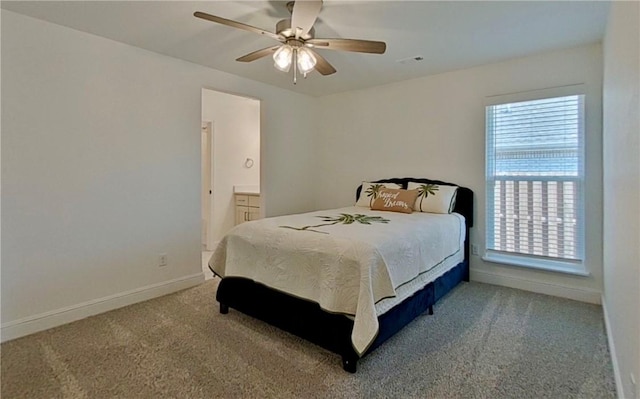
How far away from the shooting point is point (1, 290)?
7.69ft

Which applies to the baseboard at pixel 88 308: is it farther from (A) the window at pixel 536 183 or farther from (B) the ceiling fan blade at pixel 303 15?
(A) the window at pixel 536 183

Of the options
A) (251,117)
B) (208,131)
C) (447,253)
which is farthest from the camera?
(251,117)

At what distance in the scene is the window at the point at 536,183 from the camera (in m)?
3.07

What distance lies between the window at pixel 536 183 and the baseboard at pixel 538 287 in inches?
7.4

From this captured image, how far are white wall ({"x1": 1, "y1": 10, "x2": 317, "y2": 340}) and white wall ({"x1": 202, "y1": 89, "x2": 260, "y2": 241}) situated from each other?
59.3 inches

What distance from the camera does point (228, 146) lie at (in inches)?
211

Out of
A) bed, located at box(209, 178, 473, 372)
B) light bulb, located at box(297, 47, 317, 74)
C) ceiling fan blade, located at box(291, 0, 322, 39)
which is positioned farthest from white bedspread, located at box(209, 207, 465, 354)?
ceiling fan blade, located at box(291, 0, 322, 39)

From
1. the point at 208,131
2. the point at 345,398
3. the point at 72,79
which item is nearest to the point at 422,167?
the point at 345,398

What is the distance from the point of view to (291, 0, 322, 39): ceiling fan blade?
1.84 m

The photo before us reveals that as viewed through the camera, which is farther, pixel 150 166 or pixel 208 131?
pixel 208 131

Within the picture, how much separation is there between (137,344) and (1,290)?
109 cm

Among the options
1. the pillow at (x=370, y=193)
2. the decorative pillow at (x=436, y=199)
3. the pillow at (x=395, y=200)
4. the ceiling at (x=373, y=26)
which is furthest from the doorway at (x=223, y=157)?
the decorative pillow at (x=436, y=199)

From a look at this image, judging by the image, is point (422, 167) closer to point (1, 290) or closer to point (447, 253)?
point (447, 253)

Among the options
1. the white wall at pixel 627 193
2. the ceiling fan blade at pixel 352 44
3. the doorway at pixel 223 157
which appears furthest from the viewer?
the doorway at pixel 223 157
